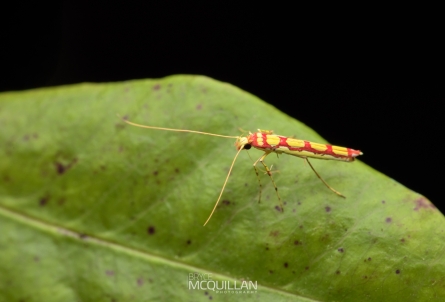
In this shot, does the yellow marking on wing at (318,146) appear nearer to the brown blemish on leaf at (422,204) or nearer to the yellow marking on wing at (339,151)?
the yellow marking on wing at (339,151)

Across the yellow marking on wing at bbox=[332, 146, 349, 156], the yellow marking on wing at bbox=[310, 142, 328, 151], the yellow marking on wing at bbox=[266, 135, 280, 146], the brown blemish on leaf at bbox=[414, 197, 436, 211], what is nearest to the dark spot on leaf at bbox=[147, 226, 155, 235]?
the yellow marking on wing at bbox=[266, 135, 280, 146]

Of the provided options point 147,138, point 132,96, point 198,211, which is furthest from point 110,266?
point 132,96

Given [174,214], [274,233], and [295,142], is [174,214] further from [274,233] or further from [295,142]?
[295,142]

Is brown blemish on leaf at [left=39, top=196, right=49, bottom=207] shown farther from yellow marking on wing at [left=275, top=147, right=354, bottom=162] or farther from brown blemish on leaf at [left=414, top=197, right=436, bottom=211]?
brown blemish on leaf at [left=414, top=197, right=436, bottom=211]

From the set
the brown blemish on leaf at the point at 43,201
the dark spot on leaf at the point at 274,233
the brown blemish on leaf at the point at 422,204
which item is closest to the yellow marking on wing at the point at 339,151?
the brown blemish on leaf at the point at 422,204

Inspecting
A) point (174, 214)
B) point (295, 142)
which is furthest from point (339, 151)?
point (174, 214)
